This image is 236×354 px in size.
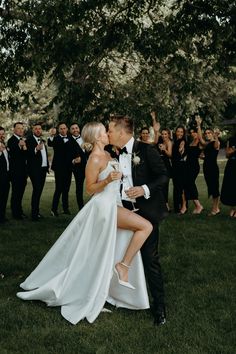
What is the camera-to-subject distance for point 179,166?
538 inches

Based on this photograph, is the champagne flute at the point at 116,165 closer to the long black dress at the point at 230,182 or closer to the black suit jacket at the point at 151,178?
the black suit jacket at the point at 151,178

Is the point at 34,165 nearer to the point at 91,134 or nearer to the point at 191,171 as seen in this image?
the point at 191,171

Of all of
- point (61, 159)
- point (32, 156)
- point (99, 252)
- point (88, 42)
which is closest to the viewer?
point (99, 252)

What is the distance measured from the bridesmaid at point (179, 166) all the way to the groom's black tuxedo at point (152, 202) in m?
7.91

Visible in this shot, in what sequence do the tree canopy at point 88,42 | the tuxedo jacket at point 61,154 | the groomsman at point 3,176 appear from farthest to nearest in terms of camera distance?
the tuxedo jacket at point 61,154
the groomsman at point 3,176
the tree canopy at point 88,42

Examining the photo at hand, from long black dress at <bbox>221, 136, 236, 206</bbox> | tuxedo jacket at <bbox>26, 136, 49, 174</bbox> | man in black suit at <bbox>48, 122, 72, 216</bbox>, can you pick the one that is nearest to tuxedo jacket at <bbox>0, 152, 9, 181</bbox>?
tuxedo jacket at <bbox>26, 136, 49, 174</bbox>

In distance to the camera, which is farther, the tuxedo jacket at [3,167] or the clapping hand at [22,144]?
the clapping hand at [22,144]

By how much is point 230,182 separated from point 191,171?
1199 millimetres

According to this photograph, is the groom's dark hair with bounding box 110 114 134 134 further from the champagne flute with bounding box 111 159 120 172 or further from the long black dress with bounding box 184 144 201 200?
the long black dress with bounding box 184 144 201 200

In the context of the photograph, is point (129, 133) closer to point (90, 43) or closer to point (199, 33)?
point (90, 43)

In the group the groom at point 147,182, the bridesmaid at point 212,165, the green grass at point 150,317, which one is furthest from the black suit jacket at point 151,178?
the bridesmaid at point 212,165

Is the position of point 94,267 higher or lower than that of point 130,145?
lower

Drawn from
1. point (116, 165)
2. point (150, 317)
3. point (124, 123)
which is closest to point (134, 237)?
point (116, 165)

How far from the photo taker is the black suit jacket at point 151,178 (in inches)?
217
